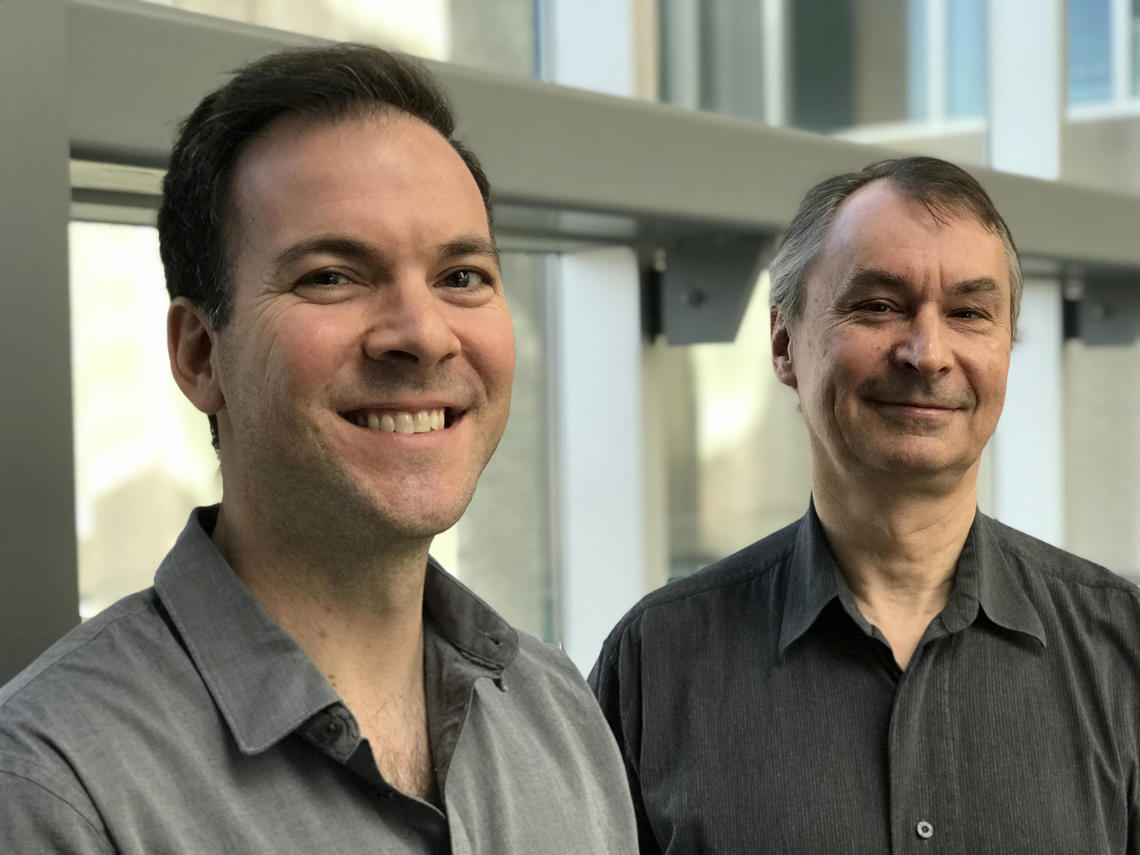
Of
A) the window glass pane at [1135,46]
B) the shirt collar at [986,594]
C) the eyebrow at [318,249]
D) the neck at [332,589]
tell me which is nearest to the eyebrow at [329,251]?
the eyebrow at [318,249]

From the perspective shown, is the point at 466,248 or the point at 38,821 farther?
the point at 466,248

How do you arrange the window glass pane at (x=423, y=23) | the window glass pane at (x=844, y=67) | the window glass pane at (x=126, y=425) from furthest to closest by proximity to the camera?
the window glass pane at (x=844, y=67) < the window glass pane at (x=423, y=23) < the window glass pane at (x=126, y=425)

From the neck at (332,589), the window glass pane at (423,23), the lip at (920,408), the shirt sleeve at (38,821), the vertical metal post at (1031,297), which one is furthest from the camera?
the vertical metal post at (1031,297)

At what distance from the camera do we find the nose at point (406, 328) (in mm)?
1310

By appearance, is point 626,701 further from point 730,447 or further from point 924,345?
point 730,447

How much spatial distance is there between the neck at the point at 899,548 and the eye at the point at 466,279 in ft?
2.20

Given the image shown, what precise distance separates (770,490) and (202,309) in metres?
2.34

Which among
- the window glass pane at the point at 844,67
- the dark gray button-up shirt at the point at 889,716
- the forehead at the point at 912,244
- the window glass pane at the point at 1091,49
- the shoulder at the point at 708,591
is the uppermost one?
the window glass pane at the point at 1091,49

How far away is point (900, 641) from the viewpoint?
1884 mm

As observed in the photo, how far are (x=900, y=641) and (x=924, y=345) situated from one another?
40 cm

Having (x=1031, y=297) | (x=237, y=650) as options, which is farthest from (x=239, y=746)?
(x=1031, y=297)

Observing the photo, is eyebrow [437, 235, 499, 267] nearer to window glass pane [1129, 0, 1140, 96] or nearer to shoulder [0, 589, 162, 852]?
shoulder [0, 589, 162, 852]

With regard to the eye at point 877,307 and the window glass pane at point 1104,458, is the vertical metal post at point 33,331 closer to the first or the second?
the eye at point 877,307

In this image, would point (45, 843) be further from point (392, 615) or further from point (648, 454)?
point (648, 454)
